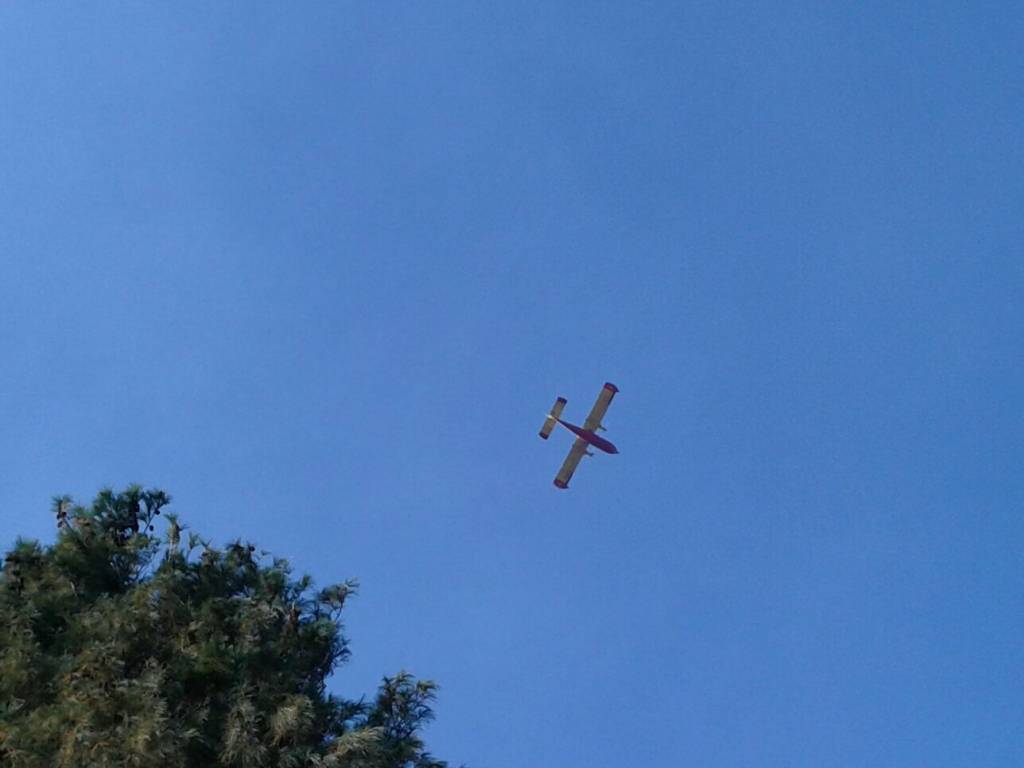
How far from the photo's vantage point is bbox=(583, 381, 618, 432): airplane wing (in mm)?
35594

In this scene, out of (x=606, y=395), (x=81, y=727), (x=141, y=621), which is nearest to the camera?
(x=81, y=727)

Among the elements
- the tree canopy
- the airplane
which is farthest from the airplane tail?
the tree canopy

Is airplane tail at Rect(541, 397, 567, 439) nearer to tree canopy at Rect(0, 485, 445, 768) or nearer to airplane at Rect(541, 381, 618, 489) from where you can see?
airplane at Rect(541, 381, 618, 489)

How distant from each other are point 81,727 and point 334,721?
14.6ft

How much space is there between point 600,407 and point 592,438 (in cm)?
117

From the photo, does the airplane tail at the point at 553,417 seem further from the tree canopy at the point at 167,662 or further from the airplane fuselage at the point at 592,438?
the tree canopy at the point at 167,662

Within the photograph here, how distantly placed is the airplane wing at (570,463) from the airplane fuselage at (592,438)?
82cm

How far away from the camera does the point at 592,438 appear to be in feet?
117

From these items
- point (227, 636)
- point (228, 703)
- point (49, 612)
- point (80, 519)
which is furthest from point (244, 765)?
point (80, 519)

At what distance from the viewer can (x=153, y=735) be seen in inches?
598

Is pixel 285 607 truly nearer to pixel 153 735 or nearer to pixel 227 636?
pixel 227 636

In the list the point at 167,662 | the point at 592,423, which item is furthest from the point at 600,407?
the point at 167,662

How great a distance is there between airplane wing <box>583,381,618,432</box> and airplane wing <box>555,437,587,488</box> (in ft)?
2.94

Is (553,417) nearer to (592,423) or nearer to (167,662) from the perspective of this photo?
(592,423)
